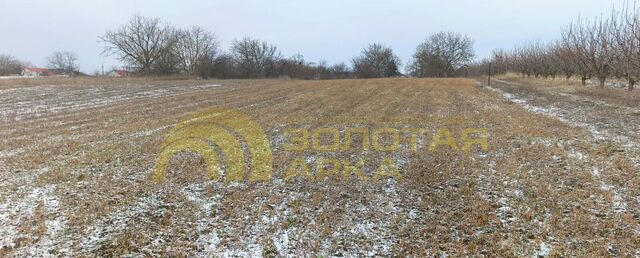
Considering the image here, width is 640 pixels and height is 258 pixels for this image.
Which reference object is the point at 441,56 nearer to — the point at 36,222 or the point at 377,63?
the point at 377,63

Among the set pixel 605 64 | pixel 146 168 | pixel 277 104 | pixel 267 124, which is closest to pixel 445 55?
pixel 605 64

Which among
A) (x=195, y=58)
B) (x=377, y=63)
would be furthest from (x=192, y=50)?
(x=377, y=63)

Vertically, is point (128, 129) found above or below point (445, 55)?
below

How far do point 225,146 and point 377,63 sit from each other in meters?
76.1

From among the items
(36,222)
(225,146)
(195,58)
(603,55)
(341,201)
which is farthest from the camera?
(195,58)

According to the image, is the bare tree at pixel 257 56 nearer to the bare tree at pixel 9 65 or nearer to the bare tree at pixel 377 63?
the bare tree at pixel 377 63

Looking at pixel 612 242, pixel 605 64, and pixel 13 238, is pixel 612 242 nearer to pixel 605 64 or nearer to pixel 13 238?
pixel 13 238

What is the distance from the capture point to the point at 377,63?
269 feet

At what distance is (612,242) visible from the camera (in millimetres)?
4109

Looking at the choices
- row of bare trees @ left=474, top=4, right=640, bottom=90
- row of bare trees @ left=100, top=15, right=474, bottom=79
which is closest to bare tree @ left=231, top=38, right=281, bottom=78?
row of bare trees @ left=100, top=15, right=474, bottom=79

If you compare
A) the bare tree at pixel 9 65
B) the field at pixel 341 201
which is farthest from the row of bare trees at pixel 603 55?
the bare tree at pixel 9 65

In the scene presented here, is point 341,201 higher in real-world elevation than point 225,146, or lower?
lower

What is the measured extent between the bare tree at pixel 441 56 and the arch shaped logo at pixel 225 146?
66336mm

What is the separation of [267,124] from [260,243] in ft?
24.0
